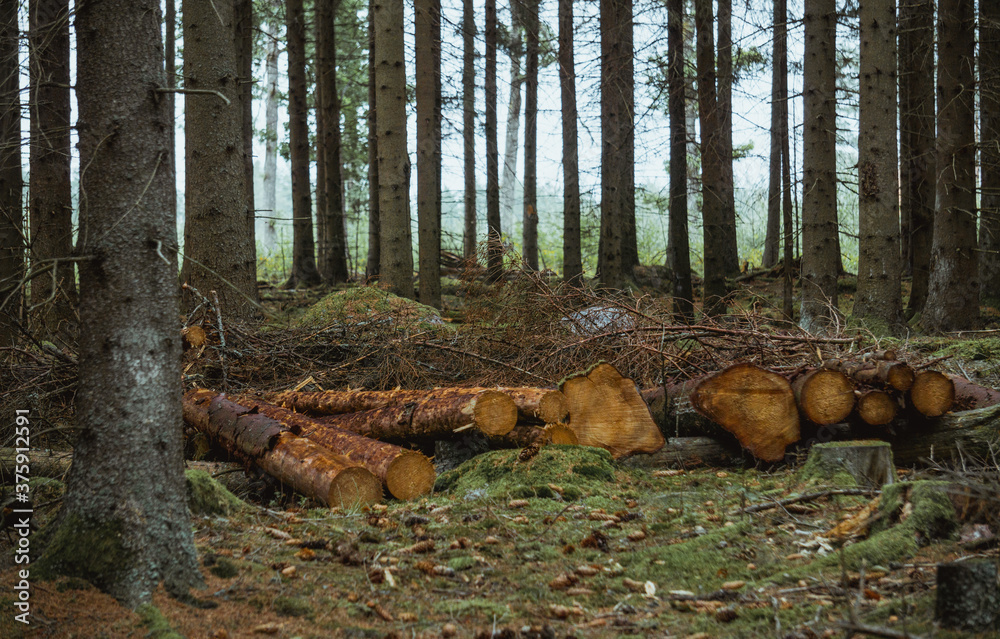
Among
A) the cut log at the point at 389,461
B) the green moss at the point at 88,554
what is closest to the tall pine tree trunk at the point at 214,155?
the cut log at the point at 389,461

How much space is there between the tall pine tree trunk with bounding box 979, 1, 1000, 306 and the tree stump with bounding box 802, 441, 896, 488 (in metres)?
7.33

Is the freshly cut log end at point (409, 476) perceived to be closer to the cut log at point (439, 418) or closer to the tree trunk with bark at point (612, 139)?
the cut log at point (439, 418)

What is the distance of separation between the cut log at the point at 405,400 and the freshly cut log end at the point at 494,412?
48mm

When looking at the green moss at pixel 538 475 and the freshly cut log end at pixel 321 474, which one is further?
the green moss at pixel 538 475

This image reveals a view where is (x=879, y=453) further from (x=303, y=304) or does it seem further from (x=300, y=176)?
(x=300, y=176)

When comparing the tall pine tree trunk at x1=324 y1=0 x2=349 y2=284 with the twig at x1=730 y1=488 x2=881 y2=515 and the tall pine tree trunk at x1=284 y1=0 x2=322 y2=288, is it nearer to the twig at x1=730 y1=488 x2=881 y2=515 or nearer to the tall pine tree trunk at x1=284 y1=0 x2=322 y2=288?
the tall pine tree trunk at x1=284 y1=0 x2=322 y2=288

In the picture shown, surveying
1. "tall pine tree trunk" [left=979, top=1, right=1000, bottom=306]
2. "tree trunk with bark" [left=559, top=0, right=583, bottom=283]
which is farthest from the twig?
"tree trunk with bark" [left=559, top=0, right=583, bottom=283]

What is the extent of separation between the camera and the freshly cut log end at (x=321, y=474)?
422 centimetres

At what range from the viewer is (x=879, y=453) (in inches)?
159

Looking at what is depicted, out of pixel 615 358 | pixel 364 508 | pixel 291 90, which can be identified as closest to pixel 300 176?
pixel 291 90

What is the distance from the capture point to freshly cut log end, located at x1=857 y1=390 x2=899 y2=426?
4.59 metres

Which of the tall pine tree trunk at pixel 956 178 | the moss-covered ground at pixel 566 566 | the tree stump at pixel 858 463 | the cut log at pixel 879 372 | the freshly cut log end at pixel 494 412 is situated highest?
the tall pine tree trunk at pixel 956 178

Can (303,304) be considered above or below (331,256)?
below

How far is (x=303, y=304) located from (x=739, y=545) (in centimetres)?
1052
